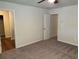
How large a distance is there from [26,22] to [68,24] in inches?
103

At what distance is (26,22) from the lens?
15.4 feet

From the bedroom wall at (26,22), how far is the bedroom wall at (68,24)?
1409mm

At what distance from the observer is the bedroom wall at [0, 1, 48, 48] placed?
418 cm

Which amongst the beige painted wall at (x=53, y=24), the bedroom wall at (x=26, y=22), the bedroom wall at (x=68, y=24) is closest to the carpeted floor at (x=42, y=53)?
the bedroom wall at (x=26, y=22)

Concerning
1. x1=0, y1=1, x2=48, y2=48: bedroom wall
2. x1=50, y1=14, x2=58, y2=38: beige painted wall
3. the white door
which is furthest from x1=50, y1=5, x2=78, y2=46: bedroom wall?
x1=0, y1=1, x2=48, y2=48: bedroom wall

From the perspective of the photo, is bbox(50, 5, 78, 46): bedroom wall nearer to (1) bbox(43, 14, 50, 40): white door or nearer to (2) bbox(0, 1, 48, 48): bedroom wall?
(1) bbox(43, 14, 50, 40): white door

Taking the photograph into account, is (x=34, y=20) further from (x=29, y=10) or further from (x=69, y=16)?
(x=69, y=16)

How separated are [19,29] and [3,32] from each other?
14.0 ft

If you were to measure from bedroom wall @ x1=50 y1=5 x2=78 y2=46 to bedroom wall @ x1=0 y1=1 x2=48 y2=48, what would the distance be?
1409mm

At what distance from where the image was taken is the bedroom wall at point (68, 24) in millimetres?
4535

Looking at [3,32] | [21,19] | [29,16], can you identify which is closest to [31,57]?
[21,19]

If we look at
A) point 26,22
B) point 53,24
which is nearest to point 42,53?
point 26,22

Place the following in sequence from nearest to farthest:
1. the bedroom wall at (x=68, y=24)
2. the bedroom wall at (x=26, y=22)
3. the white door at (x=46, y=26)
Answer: the bedroom wall at (x=26, y=22), the bedroom wall at (x=68, y=24), the white door at (x=46, y=26)

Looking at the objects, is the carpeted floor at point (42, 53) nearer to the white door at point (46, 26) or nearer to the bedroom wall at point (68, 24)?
the bedroom wall at point (68, 24)
